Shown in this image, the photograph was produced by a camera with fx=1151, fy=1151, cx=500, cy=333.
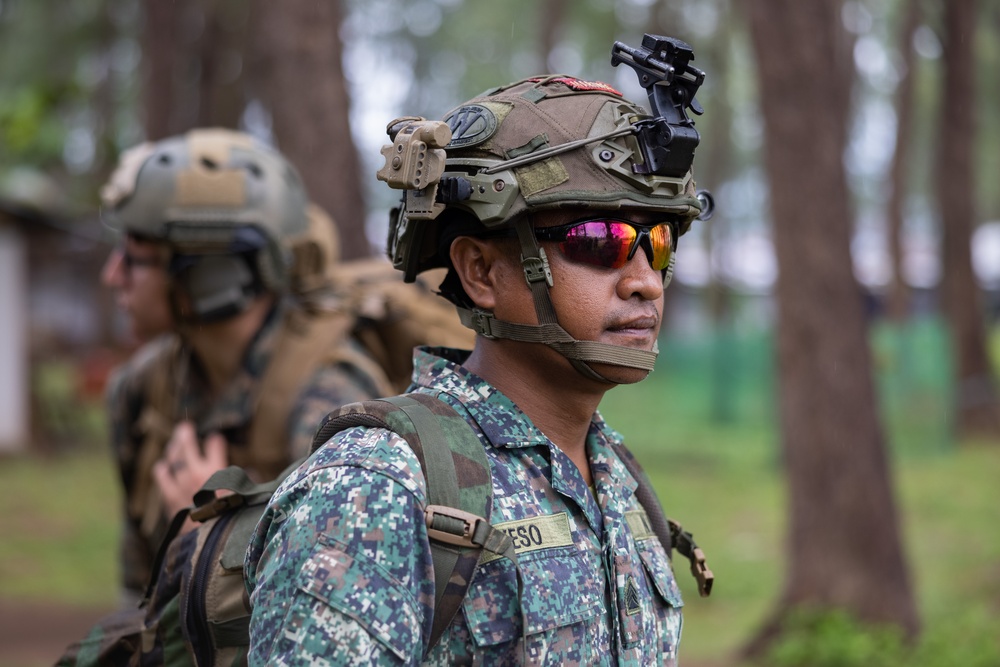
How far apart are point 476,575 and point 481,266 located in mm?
677

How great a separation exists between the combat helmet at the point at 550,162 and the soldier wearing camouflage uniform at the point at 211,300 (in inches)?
65.4

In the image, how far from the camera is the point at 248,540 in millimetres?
2316

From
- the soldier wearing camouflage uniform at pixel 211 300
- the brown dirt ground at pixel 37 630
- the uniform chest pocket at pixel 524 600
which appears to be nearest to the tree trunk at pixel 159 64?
the brown dirt ground at pixel 37 630

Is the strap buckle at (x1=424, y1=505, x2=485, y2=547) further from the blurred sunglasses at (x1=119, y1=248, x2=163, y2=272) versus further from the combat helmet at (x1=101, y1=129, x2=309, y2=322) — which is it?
the blurred sunglasses at (x1=119, y1=248, x2=163, y2=272)

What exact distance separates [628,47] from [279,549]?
1.23 metres

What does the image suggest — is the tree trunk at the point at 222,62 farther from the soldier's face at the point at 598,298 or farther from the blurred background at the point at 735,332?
the soldier's face at the point at 598,298

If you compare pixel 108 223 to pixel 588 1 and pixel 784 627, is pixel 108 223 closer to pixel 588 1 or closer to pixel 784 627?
pixel 784 627

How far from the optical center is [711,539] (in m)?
11.0

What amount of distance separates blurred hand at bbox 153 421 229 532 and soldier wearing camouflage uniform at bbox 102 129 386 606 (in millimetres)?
20

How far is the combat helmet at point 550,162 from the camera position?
2209mm

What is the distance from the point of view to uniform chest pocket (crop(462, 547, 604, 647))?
1949 millimetres

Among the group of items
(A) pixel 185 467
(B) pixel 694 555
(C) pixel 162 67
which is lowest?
→ (A) pixel 185 467

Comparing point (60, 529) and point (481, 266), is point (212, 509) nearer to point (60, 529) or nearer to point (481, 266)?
point (481, 266)

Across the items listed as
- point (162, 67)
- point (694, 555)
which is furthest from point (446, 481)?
point (162, 67)
